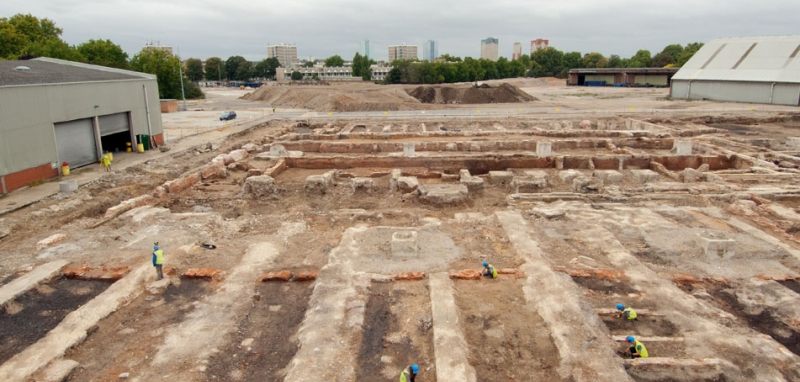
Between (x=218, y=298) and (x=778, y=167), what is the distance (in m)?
18.5

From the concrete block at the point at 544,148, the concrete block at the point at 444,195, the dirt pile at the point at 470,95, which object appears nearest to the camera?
the concrete block at the point at 444,195

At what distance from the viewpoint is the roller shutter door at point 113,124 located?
18.6m

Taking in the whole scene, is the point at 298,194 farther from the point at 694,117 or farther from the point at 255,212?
the point at 694,117

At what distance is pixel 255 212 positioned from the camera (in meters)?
13.6

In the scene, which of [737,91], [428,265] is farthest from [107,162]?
[737,91]

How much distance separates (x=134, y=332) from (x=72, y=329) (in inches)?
31.9

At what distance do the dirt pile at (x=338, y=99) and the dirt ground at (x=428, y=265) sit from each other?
70.4 ft

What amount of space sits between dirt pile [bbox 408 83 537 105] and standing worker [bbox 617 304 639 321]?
39.7m

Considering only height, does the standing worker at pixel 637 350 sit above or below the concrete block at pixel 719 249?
below

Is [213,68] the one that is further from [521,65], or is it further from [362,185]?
[362,185]

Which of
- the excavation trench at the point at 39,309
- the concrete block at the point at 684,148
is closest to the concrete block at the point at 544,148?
the concrete block at the point at 684,148

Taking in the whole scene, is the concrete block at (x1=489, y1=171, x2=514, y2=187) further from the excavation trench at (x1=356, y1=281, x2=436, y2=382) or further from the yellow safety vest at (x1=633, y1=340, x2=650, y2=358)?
the yellow safety vest at (x1=633, y1=340, x2=650, y2=358)

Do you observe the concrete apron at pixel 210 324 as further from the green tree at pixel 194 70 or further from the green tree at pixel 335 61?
the green tree at pixel 335 61

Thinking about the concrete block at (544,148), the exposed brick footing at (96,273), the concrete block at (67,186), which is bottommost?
the exposed brick footing at (96,273)
